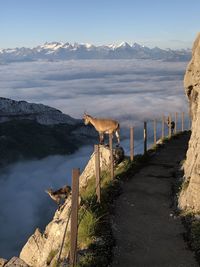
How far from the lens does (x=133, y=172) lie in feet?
104

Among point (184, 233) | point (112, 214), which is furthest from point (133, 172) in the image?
point (184, 233)

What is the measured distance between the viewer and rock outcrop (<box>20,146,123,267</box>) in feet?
70.1

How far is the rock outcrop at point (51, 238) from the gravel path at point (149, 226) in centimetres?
249

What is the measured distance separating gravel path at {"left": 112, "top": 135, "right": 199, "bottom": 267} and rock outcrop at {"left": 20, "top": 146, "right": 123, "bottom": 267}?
249 cm

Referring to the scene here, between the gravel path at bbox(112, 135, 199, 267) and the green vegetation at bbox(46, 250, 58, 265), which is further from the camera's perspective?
the green vegetation at bbox(46, 250, 58, 265)

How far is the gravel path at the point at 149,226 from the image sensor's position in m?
17.4

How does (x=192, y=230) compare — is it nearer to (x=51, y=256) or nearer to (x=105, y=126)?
(x=51, y=256)

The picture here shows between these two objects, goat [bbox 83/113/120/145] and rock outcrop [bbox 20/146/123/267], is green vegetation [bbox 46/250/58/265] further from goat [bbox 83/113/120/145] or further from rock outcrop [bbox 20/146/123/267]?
goat [bbox 83/113/120/145]

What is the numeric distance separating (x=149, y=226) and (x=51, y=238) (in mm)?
4869

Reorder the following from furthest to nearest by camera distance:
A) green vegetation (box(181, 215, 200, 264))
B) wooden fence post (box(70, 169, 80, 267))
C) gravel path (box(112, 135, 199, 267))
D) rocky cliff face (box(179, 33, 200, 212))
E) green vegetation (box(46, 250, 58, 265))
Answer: rocky cliff face (box(179, 33, 200, 212))
green vegetation (box(46, 250, 58, 265))
green vegetation (box(181, 215, 200, 264))
gravel path (box(112, 135, 199, 267))
wooden fence post (box(70, 169, 80, 267))

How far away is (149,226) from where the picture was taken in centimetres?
2095

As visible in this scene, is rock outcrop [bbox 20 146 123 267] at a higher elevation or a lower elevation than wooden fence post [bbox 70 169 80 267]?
lower

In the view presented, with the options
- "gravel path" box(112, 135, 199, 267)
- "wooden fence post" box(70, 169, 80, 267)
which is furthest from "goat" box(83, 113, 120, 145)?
"wooden fence post" box(70, 169, 80, 267)

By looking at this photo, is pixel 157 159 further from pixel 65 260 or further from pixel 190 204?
pixel 65 260
